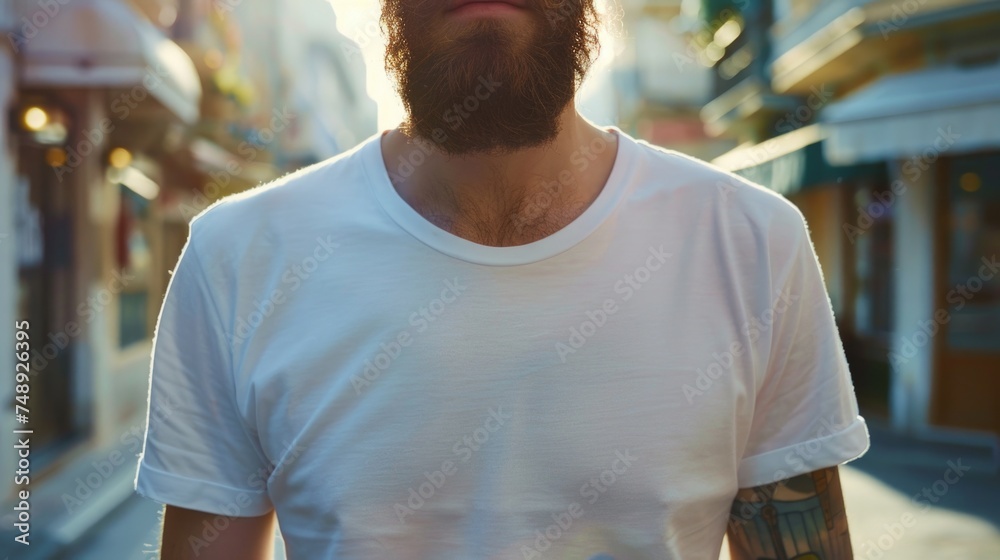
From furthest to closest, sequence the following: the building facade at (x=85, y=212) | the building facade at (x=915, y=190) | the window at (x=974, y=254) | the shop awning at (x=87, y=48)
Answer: the window at (x=974, y=254)
the building facade at (x=915, y=190)
the shop awning at (x=87, y=48)
the building facade at (x=85, y=212)

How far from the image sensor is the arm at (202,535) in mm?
1441

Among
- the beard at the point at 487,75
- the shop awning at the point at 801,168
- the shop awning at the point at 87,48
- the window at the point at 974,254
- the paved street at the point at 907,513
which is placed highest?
the shop awning at the point at 87,48

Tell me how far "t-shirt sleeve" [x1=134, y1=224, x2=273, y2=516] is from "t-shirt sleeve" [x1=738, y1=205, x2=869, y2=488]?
2.51 feet

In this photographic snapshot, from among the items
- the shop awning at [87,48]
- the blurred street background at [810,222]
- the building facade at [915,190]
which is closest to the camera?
the blurred street background at [810,222]

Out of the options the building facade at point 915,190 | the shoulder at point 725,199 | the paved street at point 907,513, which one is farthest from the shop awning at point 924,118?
the shoulder at point 725,199

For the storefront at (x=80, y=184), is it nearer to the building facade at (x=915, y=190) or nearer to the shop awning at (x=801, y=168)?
the shop awning at (x=801, y=168)

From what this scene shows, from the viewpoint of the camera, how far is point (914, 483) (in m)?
7.80

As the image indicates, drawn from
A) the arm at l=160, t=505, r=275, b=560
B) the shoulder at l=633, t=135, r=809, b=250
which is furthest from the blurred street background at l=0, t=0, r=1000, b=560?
the arm at l=160, t=505, r=275, b=560

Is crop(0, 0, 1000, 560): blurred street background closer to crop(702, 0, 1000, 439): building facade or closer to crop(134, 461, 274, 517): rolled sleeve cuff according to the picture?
crop(702, 0, 1000, 439): building facade

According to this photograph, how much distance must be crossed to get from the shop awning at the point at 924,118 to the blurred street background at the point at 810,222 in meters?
0.02

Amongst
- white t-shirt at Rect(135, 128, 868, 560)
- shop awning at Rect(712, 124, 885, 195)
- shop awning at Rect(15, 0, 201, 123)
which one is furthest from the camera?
shop awning at Rect(712, 124, 885, 195)

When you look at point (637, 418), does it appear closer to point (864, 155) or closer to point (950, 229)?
point (864, 155)

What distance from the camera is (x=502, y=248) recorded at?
1.42 metres

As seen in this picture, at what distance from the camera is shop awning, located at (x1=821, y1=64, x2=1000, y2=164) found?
334 inches
